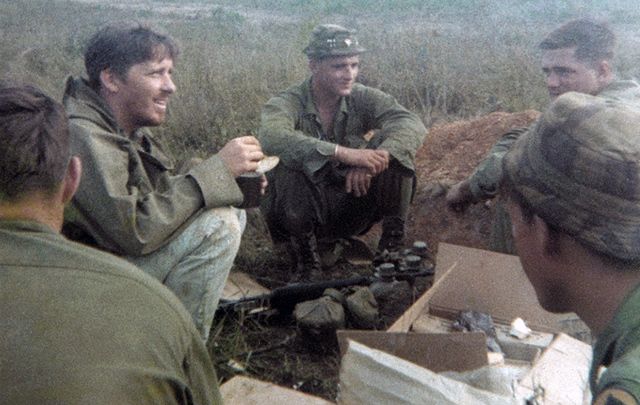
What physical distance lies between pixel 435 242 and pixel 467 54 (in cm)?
587

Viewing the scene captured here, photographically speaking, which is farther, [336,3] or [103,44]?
[336,3]

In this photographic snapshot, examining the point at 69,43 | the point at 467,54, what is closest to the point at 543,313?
the point at 467,54

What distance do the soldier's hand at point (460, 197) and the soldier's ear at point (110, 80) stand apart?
→ 1.90 metres

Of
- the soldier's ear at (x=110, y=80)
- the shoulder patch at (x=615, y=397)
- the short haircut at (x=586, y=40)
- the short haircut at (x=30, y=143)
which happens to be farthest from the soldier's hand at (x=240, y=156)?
the shoulder patch at (x=615, y=397)

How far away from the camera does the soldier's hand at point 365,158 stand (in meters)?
4.57

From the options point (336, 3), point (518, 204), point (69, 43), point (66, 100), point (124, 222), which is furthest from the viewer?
point (336, 3)

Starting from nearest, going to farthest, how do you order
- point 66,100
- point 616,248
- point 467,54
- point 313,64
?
point 616,248 → point 66,100 → point 313,64 → point 467,54

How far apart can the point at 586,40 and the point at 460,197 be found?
3.55ft

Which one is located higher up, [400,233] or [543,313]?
[543,313]

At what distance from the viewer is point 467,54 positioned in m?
10.7

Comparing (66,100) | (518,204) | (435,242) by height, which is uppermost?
(518,204)

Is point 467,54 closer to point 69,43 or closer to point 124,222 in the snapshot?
point 69,43

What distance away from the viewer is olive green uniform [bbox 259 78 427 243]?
4.72 metres

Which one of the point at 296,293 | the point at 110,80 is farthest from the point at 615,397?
the point at 296,293
